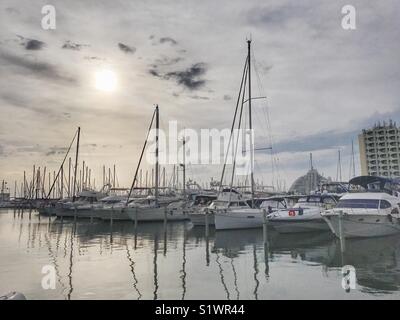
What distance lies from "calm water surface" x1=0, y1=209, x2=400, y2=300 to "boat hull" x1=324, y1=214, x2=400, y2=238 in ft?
2.04

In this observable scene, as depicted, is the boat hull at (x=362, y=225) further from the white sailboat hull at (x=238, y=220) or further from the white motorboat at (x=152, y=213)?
the white motorboat at (x=152, y=213)

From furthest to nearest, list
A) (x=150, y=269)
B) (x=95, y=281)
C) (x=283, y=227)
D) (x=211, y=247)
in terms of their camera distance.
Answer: (x=283, y=227) < (x=211, y=247) < (x=150, y=269) < (x=95, y=281)

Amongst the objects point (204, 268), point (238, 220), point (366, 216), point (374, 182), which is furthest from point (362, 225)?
point (204, 268)

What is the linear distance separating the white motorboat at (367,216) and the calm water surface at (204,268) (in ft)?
2.39

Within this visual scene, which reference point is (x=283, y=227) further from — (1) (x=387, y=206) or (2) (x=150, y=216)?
(2) (x=150, y=216)

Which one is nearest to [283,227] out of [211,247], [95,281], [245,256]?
[211,247]

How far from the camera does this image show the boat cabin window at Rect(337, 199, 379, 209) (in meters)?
25.3

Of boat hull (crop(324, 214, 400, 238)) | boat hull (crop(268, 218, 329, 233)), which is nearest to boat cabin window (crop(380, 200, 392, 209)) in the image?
boat hull (crop(324, 214, 400, 238))

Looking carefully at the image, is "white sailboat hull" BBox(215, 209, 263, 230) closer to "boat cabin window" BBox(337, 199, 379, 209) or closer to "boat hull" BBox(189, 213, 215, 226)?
"boat hull" BBox(189, 213, 215, 226)

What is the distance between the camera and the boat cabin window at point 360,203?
25312 mm

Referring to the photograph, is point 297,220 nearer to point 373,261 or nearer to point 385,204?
point 385,204

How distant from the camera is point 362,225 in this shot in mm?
24500

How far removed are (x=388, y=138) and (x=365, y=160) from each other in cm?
1392

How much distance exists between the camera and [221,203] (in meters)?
37.2
